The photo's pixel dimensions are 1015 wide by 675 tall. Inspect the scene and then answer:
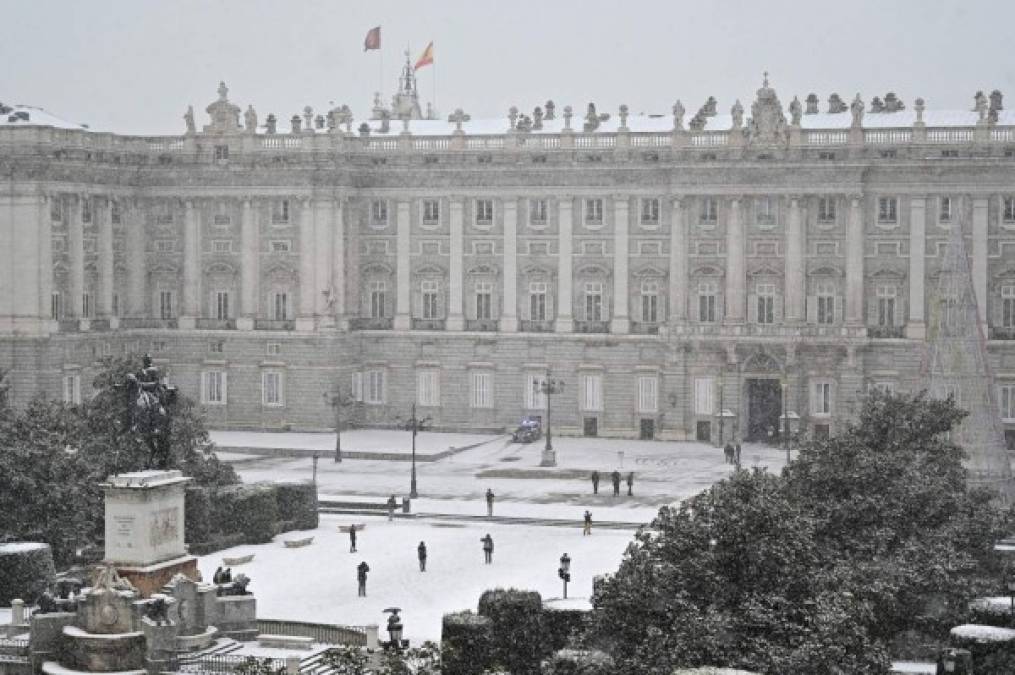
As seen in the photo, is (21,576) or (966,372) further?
(966,372)

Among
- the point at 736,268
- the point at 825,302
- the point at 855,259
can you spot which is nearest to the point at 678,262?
the point at 736,268

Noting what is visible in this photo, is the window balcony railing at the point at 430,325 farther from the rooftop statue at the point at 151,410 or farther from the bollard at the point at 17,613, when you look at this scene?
the bollard at the point at 17,613

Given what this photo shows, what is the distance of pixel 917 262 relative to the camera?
92.1m

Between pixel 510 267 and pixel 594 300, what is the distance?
430 cm

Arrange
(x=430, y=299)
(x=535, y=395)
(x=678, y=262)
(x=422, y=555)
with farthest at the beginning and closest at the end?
1. (x=430, y=299)
2. (x=535, y=395)
3. (x=678, y=262)
4. (x=422, y=555)

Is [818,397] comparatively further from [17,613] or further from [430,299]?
[17,613]

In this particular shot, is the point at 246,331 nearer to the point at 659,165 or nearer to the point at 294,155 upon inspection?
the point at 294,155

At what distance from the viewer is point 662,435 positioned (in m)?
94.9

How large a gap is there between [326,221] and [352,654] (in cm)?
6993

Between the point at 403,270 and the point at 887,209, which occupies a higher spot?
the point at 887,209

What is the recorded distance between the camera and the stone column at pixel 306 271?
98.4m

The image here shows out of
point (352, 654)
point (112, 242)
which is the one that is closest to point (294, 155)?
point (112, 242)

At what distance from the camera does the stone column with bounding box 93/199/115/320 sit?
99.1m

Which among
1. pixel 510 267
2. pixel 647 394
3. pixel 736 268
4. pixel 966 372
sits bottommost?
pixel 647 394
